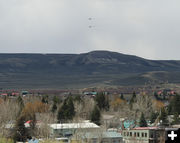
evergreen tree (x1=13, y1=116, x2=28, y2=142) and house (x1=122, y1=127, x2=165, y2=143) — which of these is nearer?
house (x1=122, y1=127, x2=165, y2=143)

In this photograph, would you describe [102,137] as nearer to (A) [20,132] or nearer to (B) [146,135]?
(B) [146,135]

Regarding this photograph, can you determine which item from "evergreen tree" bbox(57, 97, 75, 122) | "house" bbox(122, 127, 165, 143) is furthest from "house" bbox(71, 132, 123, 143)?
"evergreen tree" bbox(57, 97, 75, 122)

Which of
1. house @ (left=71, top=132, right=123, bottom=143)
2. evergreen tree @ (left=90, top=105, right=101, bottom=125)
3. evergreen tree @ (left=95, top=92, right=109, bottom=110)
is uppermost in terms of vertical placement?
evergreen tree @ (left=95, top=92, right=109, bottom=110)

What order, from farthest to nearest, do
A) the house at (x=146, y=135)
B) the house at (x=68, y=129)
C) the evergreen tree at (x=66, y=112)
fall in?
1. the evergreen tree at (x=66, y=112)
2. the house at (x=68, y=129)
3. the house at (x=146, y=135)

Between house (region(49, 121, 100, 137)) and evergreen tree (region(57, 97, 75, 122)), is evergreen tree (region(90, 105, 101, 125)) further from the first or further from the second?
house (region(49, 121, 100, 137))

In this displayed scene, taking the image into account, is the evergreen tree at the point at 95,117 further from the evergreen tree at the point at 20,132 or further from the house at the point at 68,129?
the evergreen tree at the point at 20,132

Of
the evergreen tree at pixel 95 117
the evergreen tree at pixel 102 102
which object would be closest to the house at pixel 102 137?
the evergreen tree at pixel 95 117

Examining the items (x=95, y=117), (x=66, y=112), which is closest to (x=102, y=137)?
(x=95, y=117)

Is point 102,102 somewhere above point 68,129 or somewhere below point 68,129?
above
